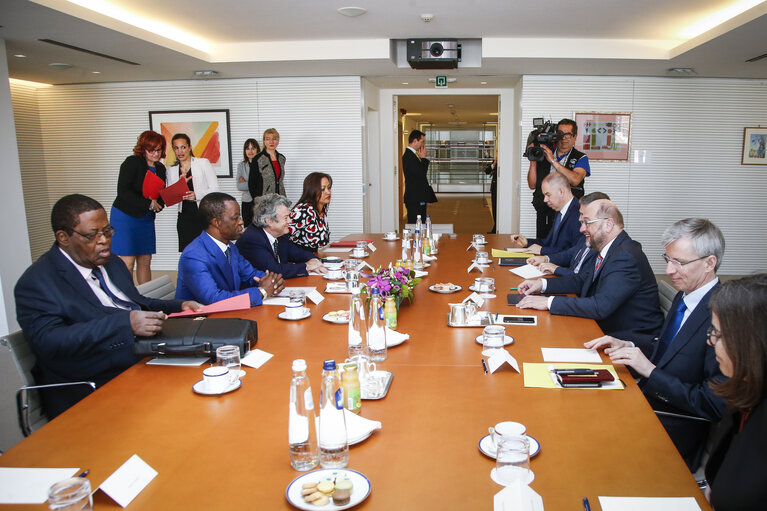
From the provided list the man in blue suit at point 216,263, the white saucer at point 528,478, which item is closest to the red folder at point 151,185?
the man in blue suit at point 216,263

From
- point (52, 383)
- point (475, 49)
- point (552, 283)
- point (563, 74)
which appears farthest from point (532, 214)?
point (52, 383)

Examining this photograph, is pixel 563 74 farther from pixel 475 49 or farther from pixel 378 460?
pixel 378 460

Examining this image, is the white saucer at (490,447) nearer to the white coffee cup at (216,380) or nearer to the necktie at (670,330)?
the white coffee cup at (216,380)

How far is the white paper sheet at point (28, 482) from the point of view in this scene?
1.35m

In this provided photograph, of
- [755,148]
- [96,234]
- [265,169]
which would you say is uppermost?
[755,148]

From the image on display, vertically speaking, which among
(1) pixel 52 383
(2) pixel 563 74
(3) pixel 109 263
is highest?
(2) pixel 563 74

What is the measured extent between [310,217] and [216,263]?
1.57 m

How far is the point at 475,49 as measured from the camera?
6.34 m

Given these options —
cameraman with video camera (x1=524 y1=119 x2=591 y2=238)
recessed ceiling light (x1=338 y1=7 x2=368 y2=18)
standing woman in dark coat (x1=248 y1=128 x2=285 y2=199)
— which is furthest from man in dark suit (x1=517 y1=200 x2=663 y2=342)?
standing woman in dark coat (x1=248 y1=128 x2=285 y2=199)

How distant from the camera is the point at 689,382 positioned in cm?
212

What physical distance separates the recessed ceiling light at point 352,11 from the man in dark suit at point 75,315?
10.5 feet

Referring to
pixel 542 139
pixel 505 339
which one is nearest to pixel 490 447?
pixel 505 339

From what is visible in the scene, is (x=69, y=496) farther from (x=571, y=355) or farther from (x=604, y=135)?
(x=604, y=135)

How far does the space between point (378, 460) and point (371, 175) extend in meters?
7.60
